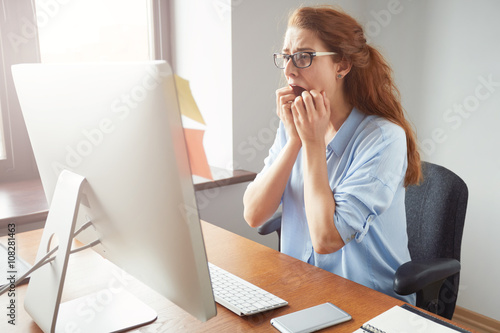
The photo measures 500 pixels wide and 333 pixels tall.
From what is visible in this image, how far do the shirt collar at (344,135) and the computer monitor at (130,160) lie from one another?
0.69 meters

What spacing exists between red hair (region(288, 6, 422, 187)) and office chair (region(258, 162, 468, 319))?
0.06 meters

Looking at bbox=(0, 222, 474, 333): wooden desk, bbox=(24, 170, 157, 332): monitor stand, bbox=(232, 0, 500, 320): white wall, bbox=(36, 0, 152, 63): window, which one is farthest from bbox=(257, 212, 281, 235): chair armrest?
bbox=(36, 0, 152, 63): window

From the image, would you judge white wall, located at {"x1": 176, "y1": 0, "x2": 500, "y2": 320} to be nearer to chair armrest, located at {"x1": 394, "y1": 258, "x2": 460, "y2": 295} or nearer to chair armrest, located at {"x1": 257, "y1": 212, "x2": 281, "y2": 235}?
chair armrest, located at {"x1": 257, "y1": 212, "x2": 281, "y2": 235}

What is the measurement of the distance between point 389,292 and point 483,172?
3.56 ft

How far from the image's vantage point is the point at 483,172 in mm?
1967

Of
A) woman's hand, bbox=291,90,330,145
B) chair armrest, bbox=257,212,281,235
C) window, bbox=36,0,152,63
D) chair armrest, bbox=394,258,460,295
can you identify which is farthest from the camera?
window, bbox=36,0,152,63

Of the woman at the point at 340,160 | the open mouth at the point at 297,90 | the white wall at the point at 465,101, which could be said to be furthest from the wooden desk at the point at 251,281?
the white wall at the point at 465,101

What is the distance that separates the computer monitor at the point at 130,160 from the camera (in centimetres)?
53

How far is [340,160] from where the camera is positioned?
123cm

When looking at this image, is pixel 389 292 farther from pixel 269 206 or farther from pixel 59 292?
pixel 59 292

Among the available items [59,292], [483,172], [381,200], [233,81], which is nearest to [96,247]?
[59,292]

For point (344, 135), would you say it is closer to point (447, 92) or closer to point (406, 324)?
point (406, 324)

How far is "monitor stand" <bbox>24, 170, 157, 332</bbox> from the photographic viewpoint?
28.1 inches

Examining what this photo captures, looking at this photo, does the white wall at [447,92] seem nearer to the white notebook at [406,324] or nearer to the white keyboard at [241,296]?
the white keyboard at [241,296]
